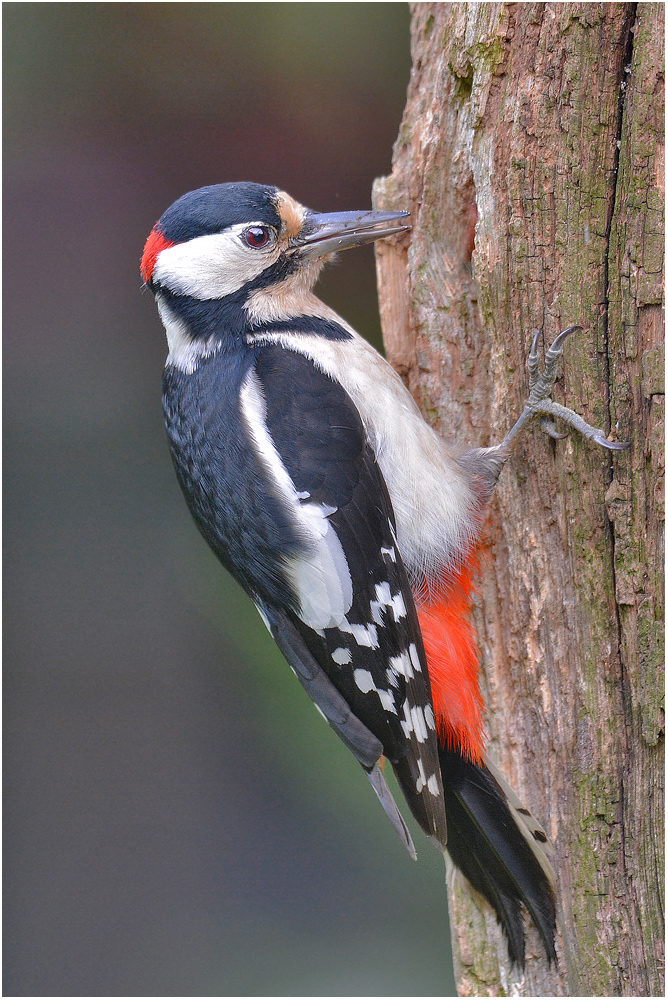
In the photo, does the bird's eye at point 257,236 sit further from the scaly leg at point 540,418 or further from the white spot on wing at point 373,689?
the white spot on wing at point 373,689

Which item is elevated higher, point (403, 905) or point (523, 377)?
point (523, 377)

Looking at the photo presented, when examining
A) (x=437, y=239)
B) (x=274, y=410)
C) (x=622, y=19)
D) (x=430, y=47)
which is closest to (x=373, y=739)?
(x=274, y=410)

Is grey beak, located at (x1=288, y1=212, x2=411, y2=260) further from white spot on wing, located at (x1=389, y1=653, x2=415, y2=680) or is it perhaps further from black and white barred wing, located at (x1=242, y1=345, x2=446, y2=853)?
white spot on wing, located at (x1=389, y1=653, x2=415, y2=680)

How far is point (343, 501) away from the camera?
5.36 ft

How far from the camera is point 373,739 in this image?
1625mm

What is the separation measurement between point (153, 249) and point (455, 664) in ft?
3.54

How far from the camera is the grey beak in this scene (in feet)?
6.01

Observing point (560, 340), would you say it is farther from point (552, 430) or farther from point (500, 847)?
point (500, 847)

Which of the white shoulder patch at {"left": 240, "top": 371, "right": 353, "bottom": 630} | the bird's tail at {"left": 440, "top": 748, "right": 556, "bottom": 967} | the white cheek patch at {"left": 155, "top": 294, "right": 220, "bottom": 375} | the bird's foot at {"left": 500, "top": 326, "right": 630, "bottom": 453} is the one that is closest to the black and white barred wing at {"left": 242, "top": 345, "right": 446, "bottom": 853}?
the white shoulder patch at {"left": 240, "top": 371, "right": 353, "bottom": 630}

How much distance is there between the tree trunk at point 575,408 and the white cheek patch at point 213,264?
41 cm

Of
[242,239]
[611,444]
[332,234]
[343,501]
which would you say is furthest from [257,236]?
[611,444]

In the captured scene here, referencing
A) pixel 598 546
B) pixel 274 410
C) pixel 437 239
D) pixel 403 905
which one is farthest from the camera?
pixel 403 905

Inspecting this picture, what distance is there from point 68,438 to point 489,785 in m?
1.75

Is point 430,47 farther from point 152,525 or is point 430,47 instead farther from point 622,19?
point 152,525
